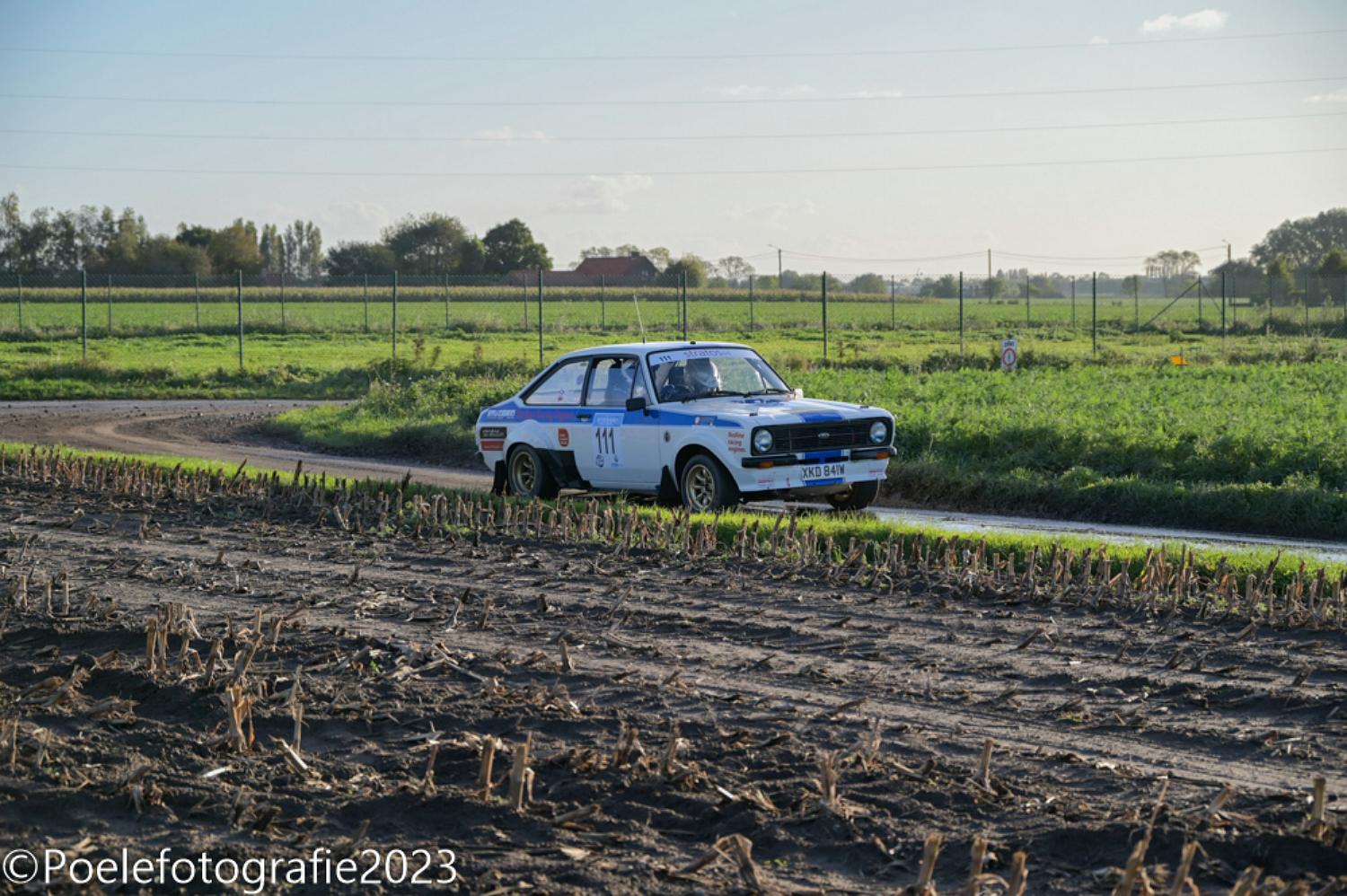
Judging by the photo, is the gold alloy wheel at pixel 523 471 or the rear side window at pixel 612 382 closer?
the rear side window at pixel 612 382

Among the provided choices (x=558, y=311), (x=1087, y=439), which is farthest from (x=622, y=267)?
(x=1087, y=439)

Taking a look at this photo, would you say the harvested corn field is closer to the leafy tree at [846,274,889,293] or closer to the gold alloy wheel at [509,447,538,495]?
the gold alloy wheel at [509,447,538,495]

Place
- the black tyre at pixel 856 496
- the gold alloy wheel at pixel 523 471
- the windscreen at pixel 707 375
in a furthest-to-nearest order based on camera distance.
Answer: the gold alloy wheel at pixel 523 471, the windscreen at pixel 707 375, the black tyre at pixel 856 496

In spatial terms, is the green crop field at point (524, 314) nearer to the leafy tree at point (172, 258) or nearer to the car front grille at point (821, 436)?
the leafy tree at point (172, 258)

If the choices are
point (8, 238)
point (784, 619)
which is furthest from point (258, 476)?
point (8, 238)

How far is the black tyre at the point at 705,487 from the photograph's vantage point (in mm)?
13078

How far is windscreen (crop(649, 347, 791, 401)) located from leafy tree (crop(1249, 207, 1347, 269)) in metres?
92.6

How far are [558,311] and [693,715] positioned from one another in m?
55.3

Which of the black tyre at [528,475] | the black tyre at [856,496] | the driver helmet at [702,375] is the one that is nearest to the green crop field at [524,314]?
the black tyre at [528,475]

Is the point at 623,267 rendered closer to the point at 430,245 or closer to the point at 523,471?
the point at 430,245

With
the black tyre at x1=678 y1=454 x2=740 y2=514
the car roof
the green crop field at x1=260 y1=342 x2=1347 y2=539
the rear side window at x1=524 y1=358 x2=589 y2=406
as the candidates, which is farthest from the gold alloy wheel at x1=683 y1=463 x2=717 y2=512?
the green crop field at x1=260 y1=342 x2=1347 y2=539

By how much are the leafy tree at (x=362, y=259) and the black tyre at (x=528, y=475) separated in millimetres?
76458

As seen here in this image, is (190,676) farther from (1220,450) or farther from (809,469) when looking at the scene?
(1220,450)

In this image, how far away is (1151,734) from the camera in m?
6.09
